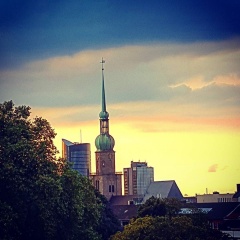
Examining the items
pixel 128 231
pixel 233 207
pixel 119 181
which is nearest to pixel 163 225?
pixel 128 231

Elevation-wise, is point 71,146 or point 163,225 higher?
point 71,146

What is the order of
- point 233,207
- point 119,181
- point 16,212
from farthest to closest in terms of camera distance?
point 119,181
point 233,207
point 16,212

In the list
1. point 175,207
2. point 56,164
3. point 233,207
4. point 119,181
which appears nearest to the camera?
point 56,164

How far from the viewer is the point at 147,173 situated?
197 m

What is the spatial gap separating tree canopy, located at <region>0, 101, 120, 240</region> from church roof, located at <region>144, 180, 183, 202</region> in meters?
104

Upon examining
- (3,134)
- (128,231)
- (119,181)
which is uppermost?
(119,181)

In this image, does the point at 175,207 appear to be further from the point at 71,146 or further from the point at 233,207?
the point at 71,146

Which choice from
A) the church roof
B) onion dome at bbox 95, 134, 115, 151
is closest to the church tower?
onion dome at bbox 95, 134, 115, 151

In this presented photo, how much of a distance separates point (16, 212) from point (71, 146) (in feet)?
462

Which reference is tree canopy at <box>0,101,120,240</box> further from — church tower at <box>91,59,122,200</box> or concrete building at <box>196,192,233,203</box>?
church tower at <box>91,59,122,200</box>

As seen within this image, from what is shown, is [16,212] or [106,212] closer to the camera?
[16,212]

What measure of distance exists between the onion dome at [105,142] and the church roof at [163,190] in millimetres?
10754

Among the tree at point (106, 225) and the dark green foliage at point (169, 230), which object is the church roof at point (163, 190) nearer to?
the tree at point (106, 225)

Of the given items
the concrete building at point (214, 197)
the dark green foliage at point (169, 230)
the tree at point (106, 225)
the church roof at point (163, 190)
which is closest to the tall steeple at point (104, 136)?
the church roof at point (163, 190)
